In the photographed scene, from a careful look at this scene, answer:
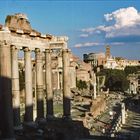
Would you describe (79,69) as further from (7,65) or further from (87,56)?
(7,65)

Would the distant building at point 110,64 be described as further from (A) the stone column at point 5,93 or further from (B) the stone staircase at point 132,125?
(A) the stone column at point 5,93

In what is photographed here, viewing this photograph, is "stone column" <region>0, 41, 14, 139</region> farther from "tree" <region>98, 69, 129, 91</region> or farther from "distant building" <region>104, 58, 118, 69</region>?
"distant building" <region>104, 58, 118, 69</region>

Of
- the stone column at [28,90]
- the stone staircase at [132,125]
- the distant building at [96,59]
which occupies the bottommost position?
the stone staircase at [132,125]

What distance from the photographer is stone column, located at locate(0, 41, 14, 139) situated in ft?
46.5

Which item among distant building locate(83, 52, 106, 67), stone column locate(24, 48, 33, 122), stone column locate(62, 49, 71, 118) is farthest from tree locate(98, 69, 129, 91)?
stone column locate(24, 48, 33, 122)

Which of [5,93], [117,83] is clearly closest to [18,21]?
[5,93]

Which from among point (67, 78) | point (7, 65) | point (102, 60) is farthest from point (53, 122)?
point (102, 60)

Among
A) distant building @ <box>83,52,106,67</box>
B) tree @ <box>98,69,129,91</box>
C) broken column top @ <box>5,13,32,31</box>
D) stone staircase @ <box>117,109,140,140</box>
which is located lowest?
stone staircase @ <box>117,109,140,140</box>

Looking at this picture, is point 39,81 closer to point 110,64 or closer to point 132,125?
point 132,125

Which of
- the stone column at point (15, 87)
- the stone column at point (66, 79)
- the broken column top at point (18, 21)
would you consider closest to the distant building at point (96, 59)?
the stone column at point (66, 79)

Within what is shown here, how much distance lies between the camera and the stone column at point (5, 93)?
1419 centimetres

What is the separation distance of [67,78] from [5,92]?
7.99 m

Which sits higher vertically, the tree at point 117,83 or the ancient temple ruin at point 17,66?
the ancient temple ruin at point 17,66

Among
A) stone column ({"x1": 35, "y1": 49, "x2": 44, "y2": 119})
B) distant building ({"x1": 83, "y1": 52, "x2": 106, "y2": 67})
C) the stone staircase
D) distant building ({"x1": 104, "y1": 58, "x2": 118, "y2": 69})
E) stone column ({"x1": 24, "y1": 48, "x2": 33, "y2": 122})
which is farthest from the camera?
distant building ({"x1": 104, "y1": 58, "x2": 118, "y2": 69})
